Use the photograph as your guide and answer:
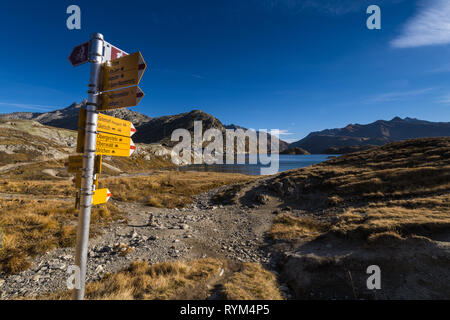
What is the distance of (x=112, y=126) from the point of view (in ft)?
13.5

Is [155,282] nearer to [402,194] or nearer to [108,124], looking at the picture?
[108,124]

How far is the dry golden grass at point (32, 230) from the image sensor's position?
7.57 metres

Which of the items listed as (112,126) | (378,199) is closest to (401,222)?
(378,199)

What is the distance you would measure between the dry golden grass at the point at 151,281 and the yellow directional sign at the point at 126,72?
5.74 metres

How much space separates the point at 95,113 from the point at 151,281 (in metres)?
5.89

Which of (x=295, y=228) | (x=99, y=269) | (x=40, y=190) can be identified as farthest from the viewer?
(x=40, y=190)

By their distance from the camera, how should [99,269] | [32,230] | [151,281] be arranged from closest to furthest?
1. [151,281]
2. [99,269]
3. [32,230]

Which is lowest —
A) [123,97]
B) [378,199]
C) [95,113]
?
[378,199]

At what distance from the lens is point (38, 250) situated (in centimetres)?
819

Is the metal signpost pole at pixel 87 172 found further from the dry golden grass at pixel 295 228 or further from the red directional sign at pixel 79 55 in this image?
the dry golden grass at pixel 295 228

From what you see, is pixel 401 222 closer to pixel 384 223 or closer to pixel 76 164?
pixel 384 223

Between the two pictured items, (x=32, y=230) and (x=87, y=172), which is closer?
(x=87, y=172)

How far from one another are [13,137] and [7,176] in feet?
101
